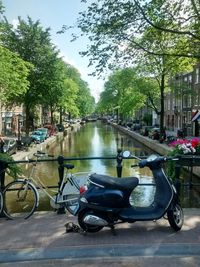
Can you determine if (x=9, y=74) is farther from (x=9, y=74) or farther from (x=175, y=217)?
(x=175, y=217)

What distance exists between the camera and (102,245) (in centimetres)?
533

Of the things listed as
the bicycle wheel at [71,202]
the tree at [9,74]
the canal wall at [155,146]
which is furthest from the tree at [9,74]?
the bicycle wheel at [71,202]

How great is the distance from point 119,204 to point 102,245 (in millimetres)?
663

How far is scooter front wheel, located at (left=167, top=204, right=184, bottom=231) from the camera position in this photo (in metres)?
5.87

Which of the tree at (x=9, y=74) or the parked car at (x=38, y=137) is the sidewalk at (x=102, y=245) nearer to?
the tree at (x=9, y=74)

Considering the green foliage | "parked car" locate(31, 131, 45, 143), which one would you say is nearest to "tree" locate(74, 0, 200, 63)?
the green foliage

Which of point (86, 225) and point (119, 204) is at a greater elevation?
point (119, 204)

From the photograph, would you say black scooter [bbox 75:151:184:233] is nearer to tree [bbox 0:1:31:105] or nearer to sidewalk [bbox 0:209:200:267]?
sidewalk [bbox 0:209:200:267]

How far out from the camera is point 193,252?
5133 mm

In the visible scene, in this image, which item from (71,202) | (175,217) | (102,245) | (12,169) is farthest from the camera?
(12,169)

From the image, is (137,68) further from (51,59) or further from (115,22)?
(115,22)

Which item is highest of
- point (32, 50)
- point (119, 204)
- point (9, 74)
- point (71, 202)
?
point (32, 50)

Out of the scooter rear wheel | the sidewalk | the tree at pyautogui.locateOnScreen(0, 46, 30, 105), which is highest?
the tree at pyautogui.locateOnScreen(0, 46, 30, 105)

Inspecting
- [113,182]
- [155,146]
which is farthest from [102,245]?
[155,146]
